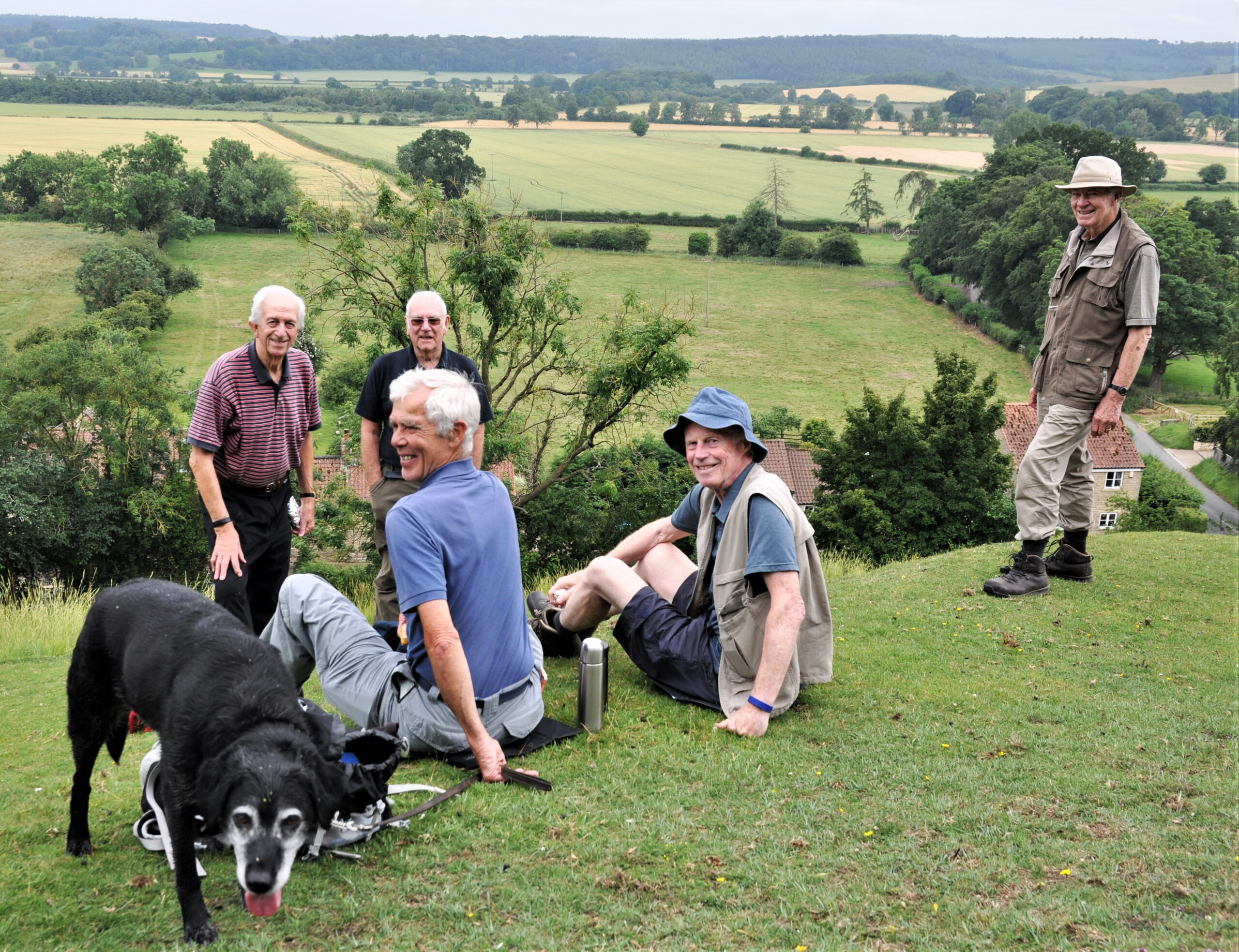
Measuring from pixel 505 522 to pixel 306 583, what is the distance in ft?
3.96

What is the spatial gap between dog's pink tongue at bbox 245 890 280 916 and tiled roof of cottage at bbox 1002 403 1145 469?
2038 inches

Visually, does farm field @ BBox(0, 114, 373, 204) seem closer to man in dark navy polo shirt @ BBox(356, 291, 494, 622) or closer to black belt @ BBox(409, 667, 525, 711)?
man in dark navy polo shirt @ BBox(356, 291, 494, 622)

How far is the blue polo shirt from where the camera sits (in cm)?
421

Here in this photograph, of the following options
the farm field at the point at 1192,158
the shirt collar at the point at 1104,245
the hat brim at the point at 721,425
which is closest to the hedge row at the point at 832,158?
the farm field at the point at 1192,158

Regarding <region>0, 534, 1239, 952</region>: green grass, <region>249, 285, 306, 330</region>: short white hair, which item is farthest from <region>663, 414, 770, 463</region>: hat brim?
<region>249, 285, 306, 330</region>: short white hair

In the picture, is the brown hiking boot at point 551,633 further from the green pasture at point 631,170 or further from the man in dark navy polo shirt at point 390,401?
the green pasture at point 631,170

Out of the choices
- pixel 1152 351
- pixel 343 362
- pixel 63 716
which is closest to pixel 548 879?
pixel 63 716

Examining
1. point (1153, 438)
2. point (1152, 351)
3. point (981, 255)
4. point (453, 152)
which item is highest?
point (453, 152)

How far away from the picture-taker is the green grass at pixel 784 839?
3387mm

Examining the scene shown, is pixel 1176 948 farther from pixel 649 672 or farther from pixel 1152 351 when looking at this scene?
pixel 1152 351

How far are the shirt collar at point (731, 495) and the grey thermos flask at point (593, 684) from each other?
38.3 inches

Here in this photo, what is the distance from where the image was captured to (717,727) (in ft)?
17.1

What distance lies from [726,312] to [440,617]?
294ft

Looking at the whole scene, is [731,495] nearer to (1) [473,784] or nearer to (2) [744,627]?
(2) [744,627]
